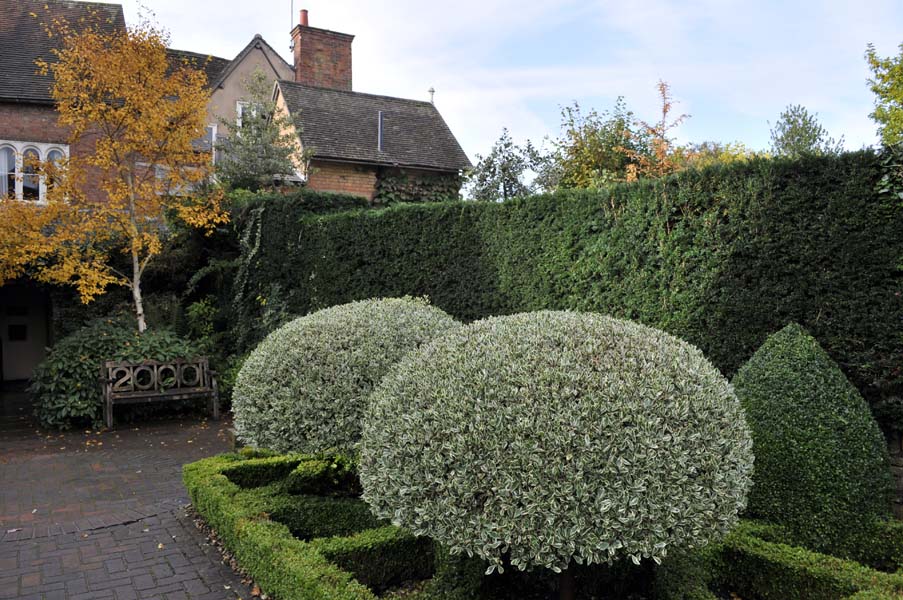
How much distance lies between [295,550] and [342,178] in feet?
52.4

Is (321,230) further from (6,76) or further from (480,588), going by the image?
(6,76)

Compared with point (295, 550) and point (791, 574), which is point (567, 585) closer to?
point (791, 574)

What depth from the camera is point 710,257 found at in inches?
237

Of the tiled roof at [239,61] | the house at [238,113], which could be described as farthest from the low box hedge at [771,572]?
the tiled roof at [239,61]

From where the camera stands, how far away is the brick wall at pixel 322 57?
74.7 ft

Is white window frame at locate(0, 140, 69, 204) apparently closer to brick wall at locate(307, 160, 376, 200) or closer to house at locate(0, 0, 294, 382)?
house at locate(0, 0, 294, 382)

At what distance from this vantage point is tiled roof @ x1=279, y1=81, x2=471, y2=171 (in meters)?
19.2

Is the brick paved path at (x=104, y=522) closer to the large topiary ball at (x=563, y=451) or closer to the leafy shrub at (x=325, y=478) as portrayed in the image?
the leafy shrub at (x=325, y=478)

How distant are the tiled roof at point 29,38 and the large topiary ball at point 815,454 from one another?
15.8m

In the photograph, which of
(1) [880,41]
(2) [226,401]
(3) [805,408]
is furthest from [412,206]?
(1) [880,41]

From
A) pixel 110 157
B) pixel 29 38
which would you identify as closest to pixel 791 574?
pixel 110 157

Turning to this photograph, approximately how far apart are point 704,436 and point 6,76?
60.5 ft

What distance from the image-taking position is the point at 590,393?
131 inches

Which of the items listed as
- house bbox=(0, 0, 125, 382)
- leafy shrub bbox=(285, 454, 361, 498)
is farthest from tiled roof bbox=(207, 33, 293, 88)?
leafy shrub bbox=(285, 454, 361, 498)
